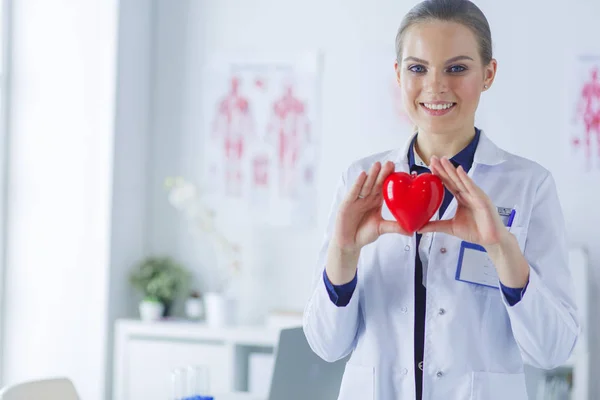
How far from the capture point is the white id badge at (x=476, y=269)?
1473 millimetres

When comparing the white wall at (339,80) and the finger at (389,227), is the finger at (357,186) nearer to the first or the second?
the finger at (389,227)

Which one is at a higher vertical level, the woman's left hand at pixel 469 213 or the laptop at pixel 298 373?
the woman's left hand at pixel 469 213

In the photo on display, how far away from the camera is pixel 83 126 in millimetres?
4043

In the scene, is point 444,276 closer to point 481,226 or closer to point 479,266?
point 479,266

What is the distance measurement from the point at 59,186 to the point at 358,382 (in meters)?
2.86

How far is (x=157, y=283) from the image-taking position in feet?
13.2

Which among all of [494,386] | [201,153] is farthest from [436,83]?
[201,153]

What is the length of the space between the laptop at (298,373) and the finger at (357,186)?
2.13 ft

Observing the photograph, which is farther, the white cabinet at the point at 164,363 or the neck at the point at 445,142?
the white cabinet at the point at 164,363

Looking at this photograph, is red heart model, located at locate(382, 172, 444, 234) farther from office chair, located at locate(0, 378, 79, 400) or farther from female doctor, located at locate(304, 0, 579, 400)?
office chair, located at locate(0, 378, 79, 400)

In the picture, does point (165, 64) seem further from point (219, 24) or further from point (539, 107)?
point (539, 107)

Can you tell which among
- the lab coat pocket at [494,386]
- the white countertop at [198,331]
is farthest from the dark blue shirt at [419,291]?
the white countertop at [198,331]

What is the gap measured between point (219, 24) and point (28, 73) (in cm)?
99

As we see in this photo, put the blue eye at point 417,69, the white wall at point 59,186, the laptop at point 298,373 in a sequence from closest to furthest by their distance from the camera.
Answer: the blue eye at point 417,69 → the laptop at point 298,373 → the white wall at point 59,186
